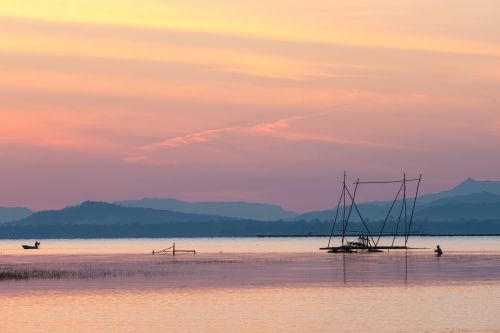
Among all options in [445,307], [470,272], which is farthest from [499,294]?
[470,272]

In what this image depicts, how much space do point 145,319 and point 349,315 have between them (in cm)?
1218

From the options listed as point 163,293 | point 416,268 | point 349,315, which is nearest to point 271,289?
point 163,293

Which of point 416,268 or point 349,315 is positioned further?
point 416,268

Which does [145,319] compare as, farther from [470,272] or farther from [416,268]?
[416,268]

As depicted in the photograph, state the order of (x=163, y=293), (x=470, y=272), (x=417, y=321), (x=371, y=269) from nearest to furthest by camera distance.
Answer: (x=417, y=321)
(x=163, y=293)
(x=470, y=272)
(x=371, y=269)

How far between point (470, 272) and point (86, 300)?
5017 cm

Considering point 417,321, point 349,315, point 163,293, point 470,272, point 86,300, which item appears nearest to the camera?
point 417,321

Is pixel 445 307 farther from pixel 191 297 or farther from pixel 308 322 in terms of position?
pixel 191 297

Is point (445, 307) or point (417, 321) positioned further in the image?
point (445, 307)

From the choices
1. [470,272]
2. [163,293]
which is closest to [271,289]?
[163,293]

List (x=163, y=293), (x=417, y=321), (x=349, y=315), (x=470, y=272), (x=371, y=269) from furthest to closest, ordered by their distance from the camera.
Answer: (x=371, y=269) → (x=470, y=272) → (x=163, y=293) → (x=349, y=315) → (x=417, y=321)

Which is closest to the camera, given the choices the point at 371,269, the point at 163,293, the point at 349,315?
the point at 349,315

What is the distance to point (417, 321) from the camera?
64.8 metres

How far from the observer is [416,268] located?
131375 millimetres
